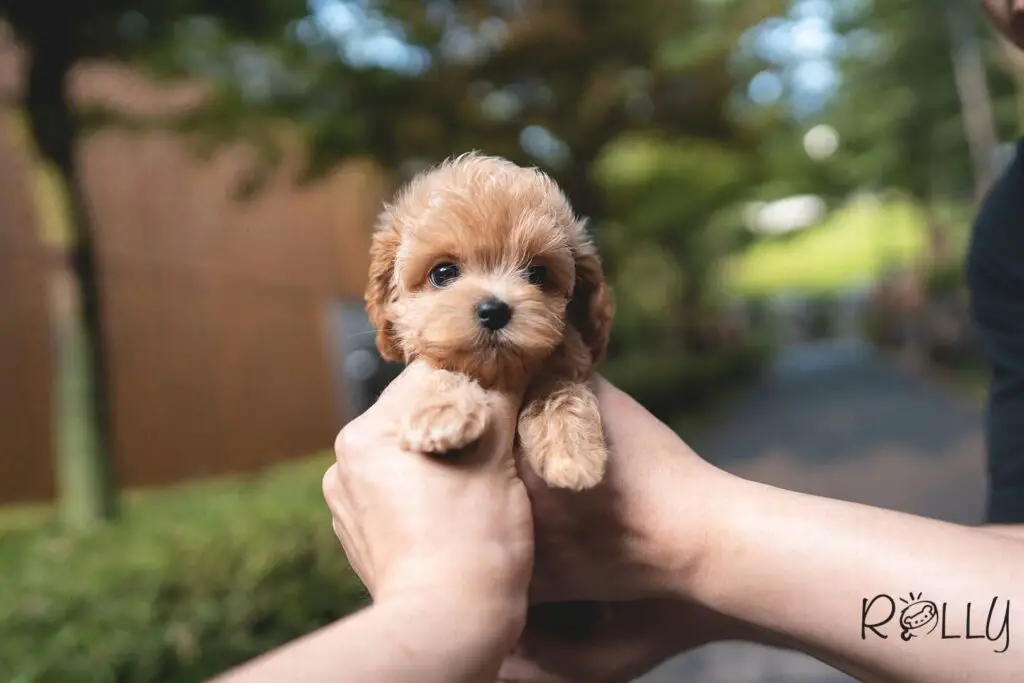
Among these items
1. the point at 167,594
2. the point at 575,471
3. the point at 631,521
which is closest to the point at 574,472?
the point at 575,471

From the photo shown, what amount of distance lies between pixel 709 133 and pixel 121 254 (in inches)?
190

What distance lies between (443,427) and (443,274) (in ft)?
1.08

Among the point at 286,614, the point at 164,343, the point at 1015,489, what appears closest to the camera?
the point at 1015,489

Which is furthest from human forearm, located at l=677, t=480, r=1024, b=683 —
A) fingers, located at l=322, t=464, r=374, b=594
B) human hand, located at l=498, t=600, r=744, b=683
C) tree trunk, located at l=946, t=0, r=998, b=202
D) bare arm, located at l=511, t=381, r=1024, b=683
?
tree trunk, located at l=946, t=0, r=998, b=202

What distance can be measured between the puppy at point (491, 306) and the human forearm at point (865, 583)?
32 centimetres

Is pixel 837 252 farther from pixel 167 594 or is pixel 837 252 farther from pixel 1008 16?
pixel 167 594

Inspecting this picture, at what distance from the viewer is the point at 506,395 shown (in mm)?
1346

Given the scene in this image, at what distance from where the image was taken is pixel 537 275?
140cm

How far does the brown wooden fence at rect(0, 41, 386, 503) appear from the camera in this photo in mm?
4840

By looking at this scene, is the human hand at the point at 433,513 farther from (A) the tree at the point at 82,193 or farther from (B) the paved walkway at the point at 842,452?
(A) the tree at the point at 82,193

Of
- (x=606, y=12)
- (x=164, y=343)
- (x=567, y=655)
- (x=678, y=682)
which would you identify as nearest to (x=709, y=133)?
(x=606, y=12)

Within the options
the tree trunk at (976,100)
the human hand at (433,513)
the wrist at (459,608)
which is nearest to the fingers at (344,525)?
the human hand at (433,513)

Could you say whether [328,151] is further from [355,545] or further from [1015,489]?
[1015,489]

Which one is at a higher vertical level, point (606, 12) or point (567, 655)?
point (606, 12)
